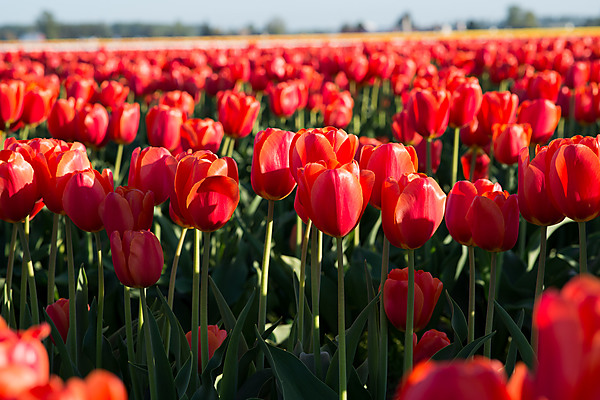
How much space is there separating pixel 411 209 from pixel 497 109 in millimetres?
1694

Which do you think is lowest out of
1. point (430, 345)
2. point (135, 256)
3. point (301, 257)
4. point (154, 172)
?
point (430, 345)

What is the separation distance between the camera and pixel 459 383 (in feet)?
1.58

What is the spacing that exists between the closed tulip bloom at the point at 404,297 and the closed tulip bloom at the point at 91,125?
1693 millimetres

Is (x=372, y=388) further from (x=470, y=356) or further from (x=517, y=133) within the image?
(x=517, y=133)

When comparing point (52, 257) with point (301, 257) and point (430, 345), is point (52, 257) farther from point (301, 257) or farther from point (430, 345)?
point (430, 345)

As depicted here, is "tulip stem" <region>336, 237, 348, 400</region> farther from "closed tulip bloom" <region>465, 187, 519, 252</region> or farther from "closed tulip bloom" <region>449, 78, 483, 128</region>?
"closed tulip bloom" <region>449, 78, 483, 128</region>

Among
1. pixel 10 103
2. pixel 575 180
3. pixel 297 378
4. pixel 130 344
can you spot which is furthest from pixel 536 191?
pixel 10 103

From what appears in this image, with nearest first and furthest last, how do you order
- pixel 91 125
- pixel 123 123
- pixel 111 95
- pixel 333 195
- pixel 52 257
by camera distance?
1. pixel 333 195
2. pixel 52 257
3. pixel 91 125
4. pixel 123 123
5. pixel 111 95

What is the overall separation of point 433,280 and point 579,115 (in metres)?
2.37

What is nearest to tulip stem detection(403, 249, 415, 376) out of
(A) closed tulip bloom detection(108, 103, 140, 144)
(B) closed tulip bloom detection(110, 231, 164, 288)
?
(B) closed tulip bloom detection(110, 231, 164, 288)

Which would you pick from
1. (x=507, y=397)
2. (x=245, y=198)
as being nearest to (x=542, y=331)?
(x=507, y=397)

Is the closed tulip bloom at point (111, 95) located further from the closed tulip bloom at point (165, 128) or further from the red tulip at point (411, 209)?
the red tulip at point (411, 209)

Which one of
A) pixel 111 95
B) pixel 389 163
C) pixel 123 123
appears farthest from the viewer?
pixel 111 95

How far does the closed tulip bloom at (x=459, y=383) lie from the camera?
1.58 feet
